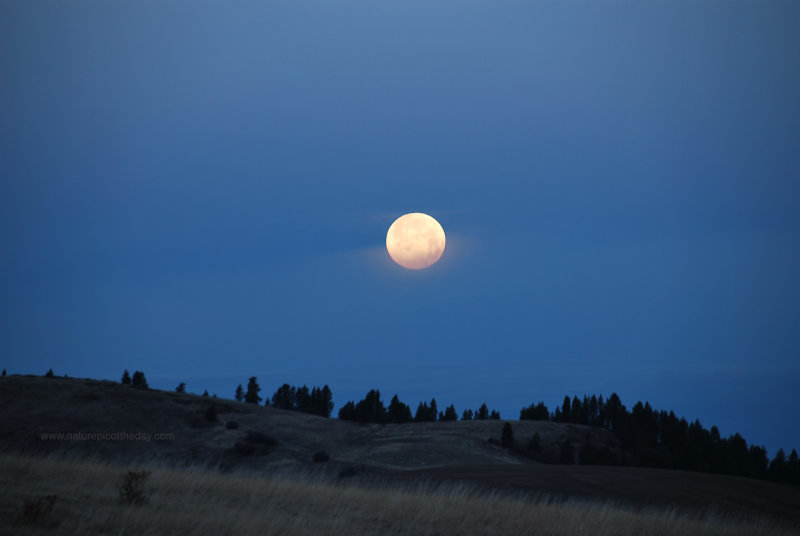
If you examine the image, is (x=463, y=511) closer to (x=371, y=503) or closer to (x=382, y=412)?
(x=371, y=503)

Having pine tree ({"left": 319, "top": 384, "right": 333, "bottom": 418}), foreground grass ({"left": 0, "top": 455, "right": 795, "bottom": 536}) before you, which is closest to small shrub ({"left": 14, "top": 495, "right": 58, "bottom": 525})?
foreground grass ({"left": 0, "top": 455, "right": 795, "bottom": 536})

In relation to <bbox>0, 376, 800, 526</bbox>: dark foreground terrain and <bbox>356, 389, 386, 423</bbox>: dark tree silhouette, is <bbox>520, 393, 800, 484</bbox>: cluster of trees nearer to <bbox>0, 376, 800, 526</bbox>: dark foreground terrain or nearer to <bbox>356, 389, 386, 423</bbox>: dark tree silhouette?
<bbox>0, 376, 800, 526</bbox>: dark foreground terrain

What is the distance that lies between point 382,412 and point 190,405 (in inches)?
1533

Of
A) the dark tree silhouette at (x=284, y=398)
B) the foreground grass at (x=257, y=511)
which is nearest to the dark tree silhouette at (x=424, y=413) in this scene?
the dark tree silhouette at (x=284, y=398)

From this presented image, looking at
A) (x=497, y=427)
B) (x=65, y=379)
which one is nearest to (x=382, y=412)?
(x=497, y=427)

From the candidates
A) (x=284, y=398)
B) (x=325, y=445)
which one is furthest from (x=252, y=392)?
(x=325, y=445)

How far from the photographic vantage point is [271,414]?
66.8 meters

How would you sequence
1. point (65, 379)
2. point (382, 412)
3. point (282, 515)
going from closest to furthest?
point (282, 515) < point (65, 379) < point (382, 412)

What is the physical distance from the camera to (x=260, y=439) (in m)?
53.1

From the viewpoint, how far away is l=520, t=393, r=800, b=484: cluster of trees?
63.8 m

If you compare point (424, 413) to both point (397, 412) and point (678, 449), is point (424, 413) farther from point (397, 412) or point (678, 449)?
point (678, 449)

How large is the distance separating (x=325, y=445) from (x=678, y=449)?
1741 inches

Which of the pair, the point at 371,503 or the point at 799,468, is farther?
the point at 799,468

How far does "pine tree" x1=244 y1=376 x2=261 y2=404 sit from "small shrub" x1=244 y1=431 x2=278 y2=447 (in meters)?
43.1
